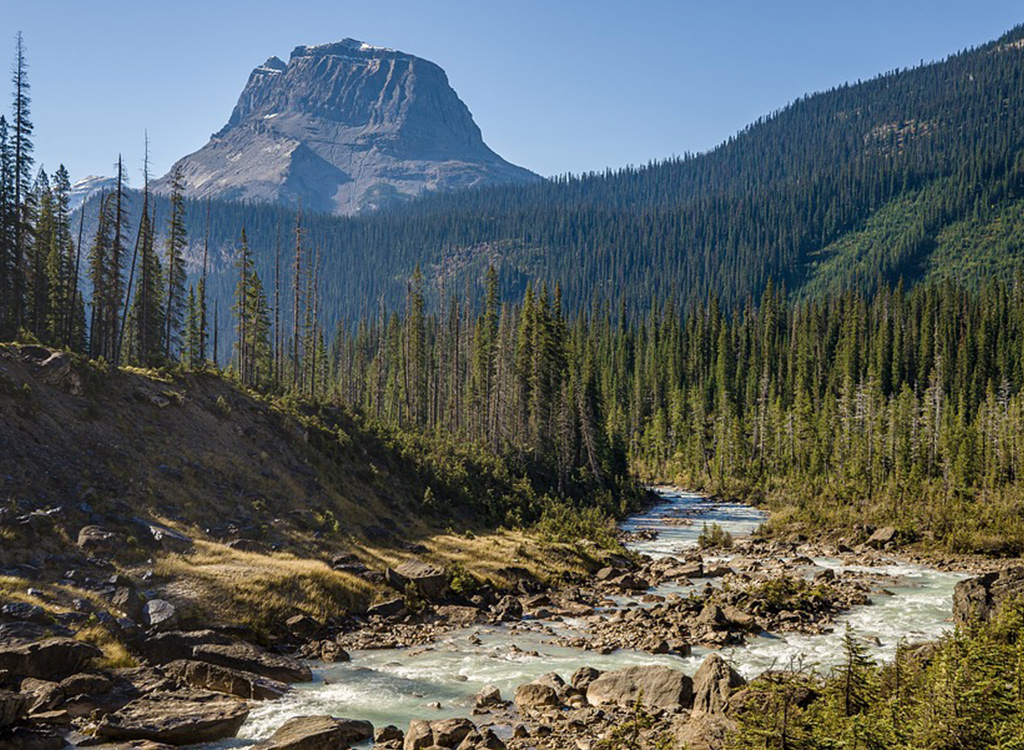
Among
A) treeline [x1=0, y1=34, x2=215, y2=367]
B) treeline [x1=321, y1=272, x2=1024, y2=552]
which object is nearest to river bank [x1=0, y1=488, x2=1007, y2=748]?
treeline [x1=321, y1=272, x2=1024, y2=552]

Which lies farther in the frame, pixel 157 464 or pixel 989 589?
pixel 157 464

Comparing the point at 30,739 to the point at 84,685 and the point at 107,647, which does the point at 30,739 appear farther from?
the point at 107,647

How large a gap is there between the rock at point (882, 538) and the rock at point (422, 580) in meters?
32.7

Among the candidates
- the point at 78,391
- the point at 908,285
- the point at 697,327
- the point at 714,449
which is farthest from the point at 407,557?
the point at 908,285

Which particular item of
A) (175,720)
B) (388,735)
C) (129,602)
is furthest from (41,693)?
(388,735)

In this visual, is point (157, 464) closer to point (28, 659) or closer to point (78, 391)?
point (78, 391)

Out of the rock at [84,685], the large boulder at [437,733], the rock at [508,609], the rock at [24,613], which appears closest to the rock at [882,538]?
the rock at [508,609]

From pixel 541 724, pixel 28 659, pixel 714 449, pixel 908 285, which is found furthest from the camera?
pixel 908 285

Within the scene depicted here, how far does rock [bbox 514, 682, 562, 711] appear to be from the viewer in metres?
20.2

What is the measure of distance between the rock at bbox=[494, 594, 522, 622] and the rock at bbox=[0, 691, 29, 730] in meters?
18.0

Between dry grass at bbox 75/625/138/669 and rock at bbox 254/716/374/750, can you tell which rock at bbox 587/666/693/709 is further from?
dry grass at bbox 75/625/138/669

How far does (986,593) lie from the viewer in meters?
28.1

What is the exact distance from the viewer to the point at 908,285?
196125mm

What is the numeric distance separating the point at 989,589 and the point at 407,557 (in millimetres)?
26264
